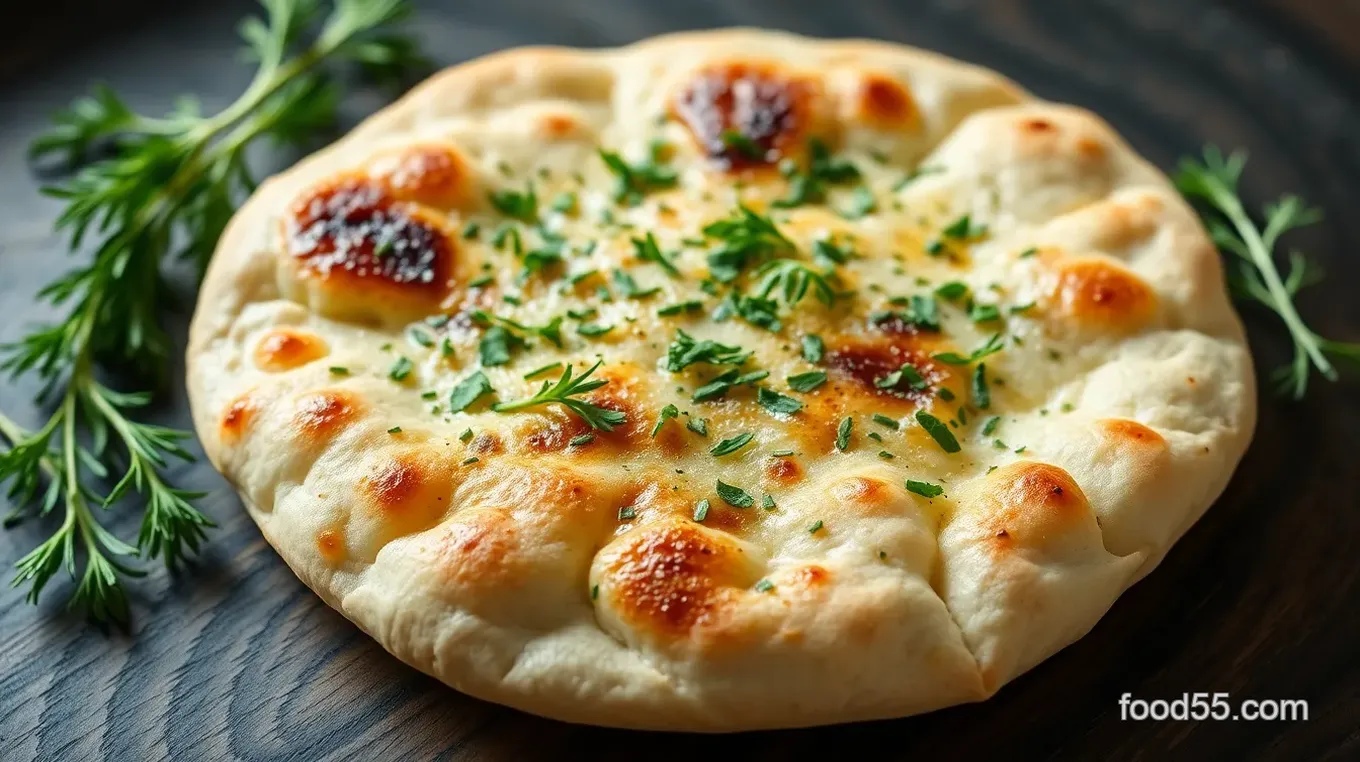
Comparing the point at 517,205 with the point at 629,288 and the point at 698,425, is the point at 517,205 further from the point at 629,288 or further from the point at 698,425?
the point at 698,425

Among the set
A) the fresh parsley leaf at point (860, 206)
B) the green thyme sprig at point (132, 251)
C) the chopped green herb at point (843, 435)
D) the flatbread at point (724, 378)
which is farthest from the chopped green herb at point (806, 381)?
the green thyme sprig at point (132, 251)

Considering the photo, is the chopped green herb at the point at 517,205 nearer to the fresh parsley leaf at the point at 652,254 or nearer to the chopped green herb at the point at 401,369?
the fresh parsley leaf at the point at 652,254

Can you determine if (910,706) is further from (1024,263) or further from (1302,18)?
(1302,18)

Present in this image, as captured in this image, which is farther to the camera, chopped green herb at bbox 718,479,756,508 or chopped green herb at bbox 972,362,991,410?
chopped green herb at bbox 972,362,991,410

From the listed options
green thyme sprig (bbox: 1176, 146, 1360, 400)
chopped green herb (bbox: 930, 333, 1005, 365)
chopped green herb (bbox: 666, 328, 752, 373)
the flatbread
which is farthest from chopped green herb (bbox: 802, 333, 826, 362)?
green thyme sprig (bbox: 1176, 146, 1360, 400)

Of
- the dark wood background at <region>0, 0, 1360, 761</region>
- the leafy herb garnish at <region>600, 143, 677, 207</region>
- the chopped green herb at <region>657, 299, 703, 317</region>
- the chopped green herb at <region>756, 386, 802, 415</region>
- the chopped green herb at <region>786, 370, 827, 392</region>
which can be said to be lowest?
the dark wood background at <region>0, 0, 1360, 761</region>

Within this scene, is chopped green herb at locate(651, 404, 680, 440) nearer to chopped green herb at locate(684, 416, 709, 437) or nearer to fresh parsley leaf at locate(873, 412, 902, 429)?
chopped green herb at locate(684, 416, 709, 437)

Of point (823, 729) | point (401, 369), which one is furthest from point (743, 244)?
point (823, 729)
